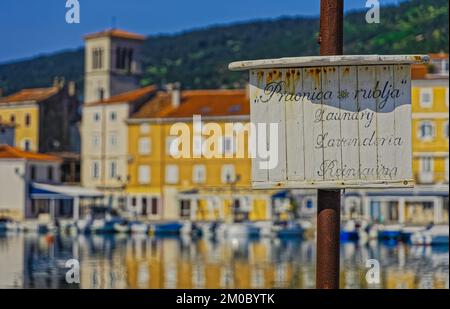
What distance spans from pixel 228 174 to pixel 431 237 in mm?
16311

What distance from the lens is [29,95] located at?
66.3 meters

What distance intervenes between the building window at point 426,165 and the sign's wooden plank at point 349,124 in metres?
49.9

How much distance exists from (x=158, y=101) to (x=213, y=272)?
3386cm

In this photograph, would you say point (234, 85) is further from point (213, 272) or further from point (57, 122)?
point (213, 272)

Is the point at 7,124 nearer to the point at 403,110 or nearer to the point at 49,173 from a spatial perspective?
the point at 49,173

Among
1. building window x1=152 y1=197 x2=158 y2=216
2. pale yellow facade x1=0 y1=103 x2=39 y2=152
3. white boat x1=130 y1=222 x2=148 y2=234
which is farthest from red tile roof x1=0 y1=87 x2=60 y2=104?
white boat x1=130 y1=222 x2=148 y2=234

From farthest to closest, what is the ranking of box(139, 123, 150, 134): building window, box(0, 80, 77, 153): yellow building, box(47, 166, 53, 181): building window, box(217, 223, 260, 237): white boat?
1. box(0, 80, 77, 153): yellow building
2. box(139, 123, 150, 134): building window
3. box(47, 166, 53, 181): building window
4. box(217, 223, 260, 237): white boat

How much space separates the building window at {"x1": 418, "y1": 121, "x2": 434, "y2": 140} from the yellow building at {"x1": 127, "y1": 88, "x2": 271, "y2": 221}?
8.86 meters

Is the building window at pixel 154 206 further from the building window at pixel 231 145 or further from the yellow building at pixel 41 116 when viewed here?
the building window at pixel 231 145

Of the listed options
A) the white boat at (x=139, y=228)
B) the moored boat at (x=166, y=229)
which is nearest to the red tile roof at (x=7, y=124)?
the white boat at (x=139, y=228)

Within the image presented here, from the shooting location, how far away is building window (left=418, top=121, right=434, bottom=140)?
5394 centimetres

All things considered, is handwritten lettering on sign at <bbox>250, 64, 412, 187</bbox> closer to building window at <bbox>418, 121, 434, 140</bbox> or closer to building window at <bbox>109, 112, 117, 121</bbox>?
building window at <bbox>418, 121, 434, 140</bbox>

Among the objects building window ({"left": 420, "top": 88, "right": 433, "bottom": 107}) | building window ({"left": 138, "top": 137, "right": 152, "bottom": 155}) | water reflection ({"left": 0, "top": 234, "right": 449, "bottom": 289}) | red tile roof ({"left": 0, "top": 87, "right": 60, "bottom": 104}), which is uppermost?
red tile roof ({"left": 0, "top": 87, "right": 60, "bottom": 104})
